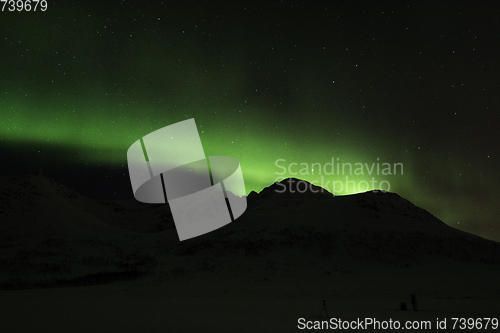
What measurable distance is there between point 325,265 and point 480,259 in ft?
75.9

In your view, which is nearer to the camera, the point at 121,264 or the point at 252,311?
the point at 252,311

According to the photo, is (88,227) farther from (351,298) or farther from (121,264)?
(351,298)

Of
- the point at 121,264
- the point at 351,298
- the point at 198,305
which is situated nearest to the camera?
the point at 198,305

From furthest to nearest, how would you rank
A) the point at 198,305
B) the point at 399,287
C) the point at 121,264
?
the point at 121,264 → the point at 399,287 → the point at 198,305

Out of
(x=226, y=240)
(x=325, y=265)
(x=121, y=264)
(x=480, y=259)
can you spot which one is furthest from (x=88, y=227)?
(x=480, y=259)

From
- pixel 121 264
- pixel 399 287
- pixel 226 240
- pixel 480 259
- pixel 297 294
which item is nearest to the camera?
pixel 297 294

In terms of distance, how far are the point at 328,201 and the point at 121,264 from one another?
156 ft

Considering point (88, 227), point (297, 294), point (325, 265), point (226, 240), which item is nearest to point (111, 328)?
point (297, 294)

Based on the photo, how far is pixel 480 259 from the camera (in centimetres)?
5438

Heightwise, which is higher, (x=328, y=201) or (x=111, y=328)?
(x=328, y=201)

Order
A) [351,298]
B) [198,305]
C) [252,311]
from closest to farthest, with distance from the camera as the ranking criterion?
[252,311] < [198,305] < [351,298]

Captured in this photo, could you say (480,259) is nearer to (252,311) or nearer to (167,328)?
(252,311)

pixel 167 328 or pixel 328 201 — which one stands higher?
pixel 328 201

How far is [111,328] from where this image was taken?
13.3 meters
